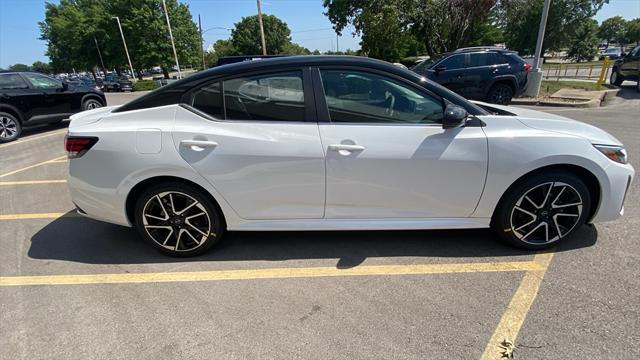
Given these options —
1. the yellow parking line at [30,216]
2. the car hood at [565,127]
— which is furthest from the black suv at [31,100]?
the car hood at [565,127]

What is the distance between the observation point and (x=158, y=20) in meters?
42.2

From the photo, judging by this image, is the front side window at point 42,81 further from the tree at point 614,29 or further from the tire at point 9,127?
the tree at point 614,29

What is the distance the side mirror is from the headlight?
3.79 feet

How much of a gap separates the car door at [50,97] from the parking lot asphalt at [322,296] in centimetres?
705

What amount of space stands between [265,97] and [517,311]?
2357 millimetres

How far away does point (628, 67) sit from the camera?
13.3 m

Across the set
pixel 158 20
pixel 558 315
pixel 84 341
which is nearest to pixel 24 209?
pixel 84 341

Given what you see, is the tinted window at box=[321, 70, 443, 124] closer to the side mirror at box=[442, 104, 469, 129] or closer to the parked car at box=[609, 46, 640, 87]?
the side mirror at box=[442, 104, 469, 129]

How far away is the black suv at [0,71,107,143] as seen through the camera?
8430mm

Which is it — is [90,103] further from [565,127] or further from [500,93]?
[500,93]

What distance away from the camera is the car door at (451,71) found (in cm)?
995

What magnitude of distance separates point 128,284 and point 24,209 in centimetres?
263

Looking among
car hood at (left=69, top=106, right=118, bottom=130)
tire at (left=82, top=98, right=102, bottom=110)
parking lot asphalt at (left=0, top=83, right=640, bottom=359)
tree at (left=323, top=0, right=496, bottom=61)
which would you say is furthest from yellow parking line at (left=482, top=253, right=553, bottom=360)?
tree at (left=323, top=0, right=496, bottom=61)

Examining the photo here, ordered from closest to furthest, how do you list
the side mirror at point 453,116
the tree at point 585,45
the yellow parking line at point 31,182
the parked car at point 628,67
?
the side mirror at point 453,116
the yellow parking line at point 31,182
the parked car at point 628,67
the tree at point 585,45
